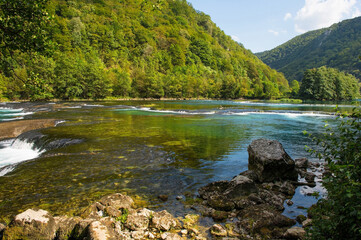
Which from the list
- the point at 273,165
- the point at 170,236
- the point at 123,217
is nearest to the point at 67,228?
the point at 123,217

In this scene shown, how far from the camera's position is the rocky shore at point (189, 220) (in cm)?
598

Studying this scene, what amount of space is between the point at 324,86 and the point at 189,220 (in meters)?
135

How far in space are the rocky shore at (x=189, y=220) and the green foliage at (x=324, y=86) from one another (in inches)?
5071

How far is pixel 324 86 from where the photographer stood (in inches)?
4560

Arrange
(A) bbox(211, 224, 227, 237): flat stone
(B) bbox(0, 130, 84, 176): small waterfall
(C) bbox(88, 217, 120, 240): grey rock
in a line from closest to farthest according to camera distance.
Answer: (C) bbox(88, 217, 120, 240): grey rock
(A) bbox(211, 224, 227, 237): flat stone
(B) bbox(0, 130, 84, 176): small waterfall

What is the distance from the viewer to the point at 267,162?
1110 cm

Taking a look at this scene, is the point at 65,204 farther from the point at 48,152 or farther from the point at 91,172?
the point at 48,152

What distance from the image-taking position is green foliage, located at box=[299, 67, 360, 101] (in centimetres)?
11612

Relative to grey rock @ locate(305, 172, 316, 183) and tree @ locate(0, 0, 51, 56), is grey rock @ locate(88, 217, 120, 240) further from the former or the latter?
grey rock @ locate(305, 172, 316, 183)

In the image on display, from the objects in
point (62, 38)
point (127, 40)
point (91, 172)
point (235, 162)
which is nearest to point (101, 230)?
point (91, 172)

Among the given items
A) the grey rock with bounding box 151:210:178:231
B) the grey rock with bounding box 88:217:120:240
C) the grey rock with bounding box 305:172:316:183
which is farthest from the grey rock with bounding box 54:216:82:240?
the grey rock with bounding box 305:172:316:183

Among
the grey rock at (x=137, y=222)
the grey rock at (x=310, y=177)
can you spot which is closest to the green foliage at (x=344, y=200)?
the grey rock at (x=137, y=222)

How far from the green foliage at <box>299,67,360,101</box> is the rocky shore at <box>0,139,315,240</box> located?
129 metres

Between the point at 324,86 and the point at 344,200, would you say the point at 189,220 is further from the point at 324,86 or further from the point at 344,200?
the point at 324,86
